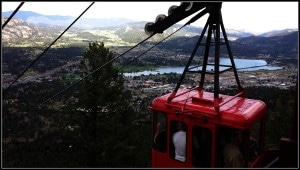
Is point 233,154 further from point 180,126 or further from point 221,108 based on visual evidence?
point 180,126

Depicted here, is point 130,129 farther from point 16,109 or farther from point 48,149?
point 16,109

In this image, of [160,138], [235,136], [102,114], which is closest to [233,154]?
[235,136]

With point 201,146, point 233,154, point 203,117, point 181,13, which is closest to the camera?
point 233,154

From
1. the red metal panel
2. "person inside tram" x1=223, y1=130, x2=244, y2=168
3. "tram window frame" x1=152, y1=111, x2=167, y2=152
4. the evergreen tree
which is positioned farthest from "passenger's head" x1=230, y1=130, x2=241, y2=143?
the evergreen tree

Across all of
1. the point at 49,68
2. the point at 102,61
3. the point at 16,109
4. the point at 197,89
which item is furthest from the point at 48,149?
the point at 49,68

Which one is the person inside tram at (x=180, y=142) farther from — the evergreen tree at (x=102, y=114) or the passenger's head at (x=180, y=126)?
the evergreen tree at (x=102, y=114)

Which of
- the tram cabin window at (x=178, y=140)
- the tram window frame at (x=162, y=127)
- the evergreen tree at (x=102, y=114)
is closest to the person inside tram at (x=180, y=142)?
the tram cabin window at (x=178, y=140)
